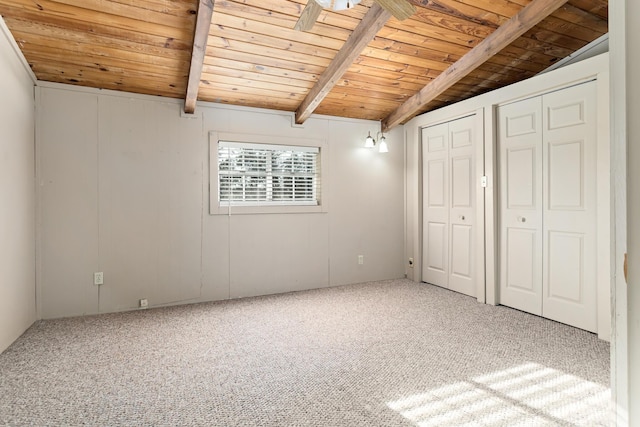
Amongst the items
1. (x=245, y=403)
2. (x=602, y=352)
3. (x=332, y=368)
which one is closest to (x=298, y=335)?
(x=332, y=368)

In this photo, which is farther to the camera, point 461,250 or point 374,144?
point 374,144

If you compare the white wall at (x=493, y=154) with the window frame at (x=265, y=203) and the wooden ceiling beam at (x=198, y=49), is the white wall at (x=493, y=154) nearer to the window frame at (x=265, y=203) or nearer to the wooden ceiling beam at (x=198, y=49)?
the window frame at (x=265, y=203)

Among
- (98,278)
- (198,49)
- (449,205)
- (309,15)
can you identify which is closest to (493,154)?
(449,205)

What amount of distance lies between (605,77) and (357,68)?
2.07 m

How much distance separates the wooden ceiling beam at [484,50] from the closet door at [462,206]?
53 centimetres

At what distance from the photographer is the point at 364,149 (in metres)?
4.70

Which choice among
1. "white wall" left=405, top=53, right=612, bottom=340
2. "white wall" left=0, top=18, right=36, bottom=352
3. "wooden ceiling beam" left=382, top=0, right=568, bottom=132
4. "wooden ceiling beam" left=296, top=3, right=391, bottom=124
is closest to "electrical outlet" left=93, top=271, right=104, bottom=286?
"white wall" left=0, top=18, right=36, bottom=352

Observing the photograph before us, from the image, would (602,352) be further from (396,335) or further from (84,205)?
(84,205)

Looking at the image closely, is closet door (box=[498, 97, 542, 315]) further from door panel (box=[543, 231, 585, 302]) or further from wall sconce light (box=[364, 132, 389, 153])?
wall sconce light (box=[364, 132, 389, 153])

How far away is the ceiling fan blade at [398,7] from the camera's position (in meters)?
2.03

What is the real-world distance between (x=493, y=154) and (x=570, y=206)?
2.94ft

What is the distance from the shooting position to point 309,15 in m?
2.21

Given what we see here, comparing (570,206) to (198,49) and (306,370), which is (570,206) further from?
(198,49)

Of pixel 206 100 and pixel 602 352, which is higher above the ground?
pixel 206 100
